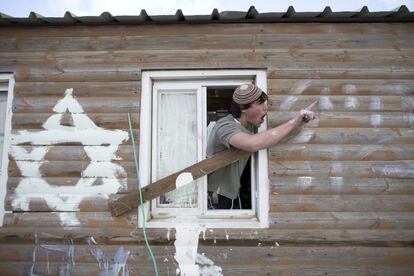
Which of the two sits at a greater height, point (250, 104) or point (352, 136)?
point (250, 104)

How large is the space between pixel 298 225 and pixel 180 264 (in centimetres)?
125

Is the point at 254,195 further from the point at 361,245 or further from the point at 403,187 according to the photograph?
the point at 403,187

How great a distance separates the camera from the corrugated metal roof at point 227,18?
11.7 feet

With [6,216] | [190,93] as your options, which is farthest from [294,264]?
[6,216]

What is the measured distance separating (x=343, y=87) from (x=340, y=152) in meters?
0.68

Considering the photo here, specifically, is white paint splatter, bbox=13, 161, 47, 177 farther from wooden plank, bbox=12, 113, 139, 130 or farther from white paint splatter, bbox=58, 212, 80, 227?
white paint splatter, bbox=58, 212, 80, 227

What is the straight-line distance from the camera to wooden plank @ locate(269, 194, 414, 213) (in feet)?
11.6

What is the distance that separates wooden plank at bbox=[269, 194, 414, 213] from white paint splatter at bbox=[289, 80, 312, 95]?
43.1 inches

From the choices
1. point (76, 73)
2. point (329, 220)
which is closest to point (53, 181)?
point (76, 73)

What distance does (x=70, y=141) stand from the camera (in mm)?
3697

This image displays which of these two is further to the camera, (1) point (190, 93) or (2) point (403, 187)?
(1) point (190, 93)

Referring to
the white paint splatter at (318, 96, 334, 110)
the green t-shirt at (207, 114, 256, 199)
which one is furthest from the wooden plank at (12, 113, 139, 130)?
the white paint splatter at (318, 96, 334, 110)

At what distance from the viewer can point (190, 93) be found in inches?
152

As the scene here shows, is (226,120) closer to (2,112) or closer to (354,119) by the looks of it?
(354,119)
